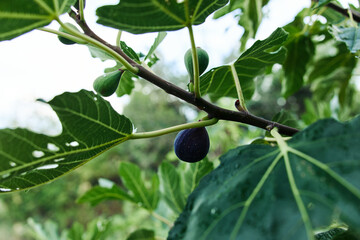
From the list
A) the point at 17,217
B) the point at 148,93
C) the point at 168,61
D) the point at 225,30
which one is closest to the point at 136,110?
the point at 148,93

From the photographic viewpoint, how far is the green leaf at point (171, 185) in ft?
4.36

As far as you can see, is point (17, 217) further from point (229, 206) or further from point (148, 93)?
point (229, 206)

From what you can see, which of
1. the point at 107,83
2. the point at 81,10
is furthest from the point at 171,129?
the point at 81,10

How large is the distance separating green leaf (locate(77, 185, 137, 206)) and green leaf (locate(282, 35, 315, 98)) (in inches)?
37.2

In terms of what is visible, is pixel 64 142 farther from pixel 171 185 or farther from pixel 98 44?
pixel 171 185

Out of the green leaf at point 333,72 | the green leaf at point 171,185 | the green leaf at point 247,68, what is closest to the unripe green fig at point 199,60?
the green leaf at point 247,68

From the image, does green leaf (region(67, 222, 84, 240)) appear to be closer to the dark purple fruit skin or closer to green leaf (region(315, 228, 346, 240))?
the dark purple fruit skin

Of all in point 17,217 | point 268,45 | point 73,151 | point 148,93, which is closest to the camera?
point 73,151

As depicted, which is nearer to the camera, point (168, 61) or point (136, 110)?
point (136, 110)

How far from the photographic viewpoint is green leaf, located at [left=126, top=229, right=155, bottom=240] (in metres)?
1.33

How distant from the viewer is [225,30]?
146 cm

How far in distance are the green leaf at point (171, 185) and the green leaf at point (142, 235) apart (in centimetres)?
16

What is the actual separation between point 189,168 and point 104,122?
0.64 meters

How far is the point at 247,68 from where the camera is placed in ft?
3.43
